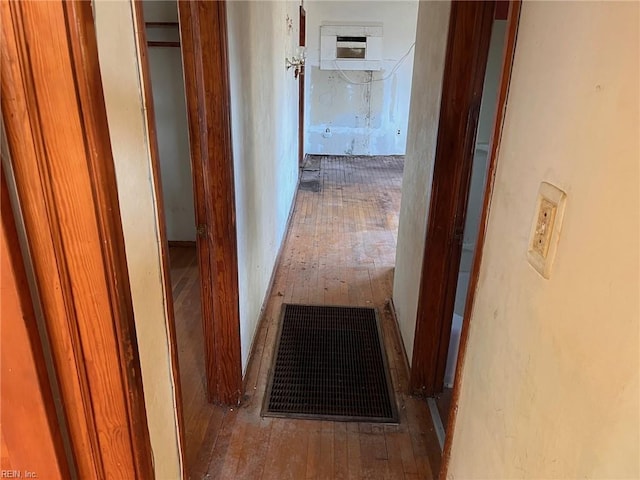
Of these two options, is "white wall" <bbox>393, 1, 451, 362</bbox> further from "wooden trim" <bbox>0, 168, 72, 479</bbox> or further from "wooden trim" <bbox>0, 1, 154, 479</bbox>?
"wooden trim" <bbox>0, 168, 72, 479</bbox>

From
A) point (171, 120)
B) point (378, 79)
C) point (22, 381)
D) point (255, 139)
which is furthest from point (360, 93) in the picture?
point (22, 381)

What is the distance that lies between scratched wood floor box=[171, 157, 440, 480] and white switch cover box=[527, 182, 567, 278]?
118cm

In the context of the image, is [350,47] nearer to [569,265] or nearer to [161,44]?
[161,44]

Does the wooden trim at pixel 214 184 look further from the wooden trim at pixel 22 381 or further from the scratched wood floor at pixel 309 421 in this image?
the wooden trim at pixel 22 381

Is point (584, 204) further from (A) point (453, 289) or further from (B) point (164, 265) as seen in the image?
(A) point (453, 289)

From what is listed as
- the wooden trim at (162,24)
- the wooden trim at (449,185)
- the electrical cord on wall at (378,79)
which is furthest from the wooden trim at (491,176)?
the electrical cord on wall at (378,79)

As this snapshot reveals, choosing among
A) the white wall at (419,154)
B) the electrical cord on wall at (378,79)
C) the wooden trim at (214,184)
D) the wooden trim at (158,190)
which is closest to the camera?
the wooden trim at (158,190)

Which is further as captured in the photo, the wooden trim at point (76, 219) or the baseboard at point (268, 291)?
the baseboard at point (268, 291)

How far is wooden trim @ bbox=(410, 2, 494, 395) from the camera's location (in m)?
1.58

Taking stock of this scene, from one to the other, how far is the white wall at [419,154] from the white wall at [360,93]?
4.82 metres

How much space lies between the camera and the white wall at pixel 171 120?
299 centimetres

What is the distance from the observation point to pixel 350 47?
22.2 feet

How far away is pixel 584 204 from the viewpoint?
0.69 m

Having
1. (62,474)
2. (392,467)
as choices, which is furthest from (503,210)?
(392,467)
